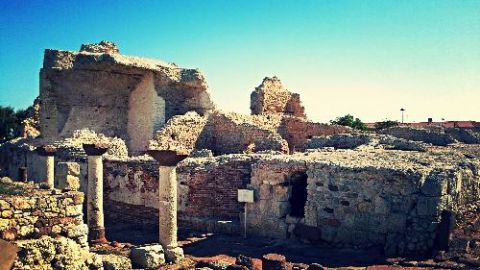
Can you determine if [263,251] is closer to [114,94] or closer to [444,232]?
[444,232]

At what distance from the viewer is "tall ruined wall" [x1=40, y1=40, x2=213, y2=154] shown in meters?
18.6

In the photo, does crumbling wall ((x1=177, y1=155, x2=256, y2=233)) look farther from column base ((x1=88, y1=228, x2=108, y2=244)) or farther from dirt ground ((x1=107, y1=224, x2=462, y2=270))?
column base ((x1=88, y1=228, x2=108, y2=244))

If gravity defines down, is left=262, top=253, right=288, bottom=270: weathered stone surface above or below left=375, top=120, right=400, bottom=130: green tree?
below

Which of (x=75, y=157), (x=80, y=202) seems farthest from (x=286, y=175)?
(x=75, y=157)

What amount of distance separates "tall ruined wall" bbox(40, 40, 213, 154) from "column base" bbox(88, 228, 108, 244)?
813cm

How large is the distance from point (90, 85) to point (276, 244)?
12.6 metres

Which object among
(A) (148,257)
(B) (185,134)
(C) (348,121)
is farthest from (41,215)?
(C) (348,121)

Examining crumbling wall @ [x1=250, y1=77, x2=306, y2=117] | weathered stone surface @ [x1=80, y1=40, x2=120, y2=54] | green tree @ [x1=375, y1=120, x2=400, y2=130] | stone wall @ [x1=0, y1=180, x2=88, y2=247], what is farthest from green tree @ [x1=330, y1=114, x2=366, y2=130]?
stone wall @ [x1=0, y1=180, x2=88, y2=247]

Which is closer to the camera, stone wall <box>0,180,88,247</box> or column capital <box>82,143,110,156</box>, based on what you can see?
stone wall <box>0,180,88,247</box>

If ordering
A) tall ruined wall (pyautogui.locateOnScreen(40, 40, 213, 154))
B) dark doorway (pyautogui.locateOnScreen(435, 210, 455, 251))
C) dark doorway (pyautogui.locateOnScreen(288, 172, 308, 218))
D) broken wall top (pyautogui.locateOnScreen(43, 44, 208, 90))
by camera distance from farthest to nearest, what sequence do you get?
tall ruined wall (pyautogui.locateOnScreen(40, 40, 213, 154)), broken wall top (pyautogui.locateOnScreen(43, 44, 208, 90)), dark doorway (pyautogui.locateOnScreen(288, 172, 308, 218)), dark doorway (pyautogui.locateOnScreen(435, 210, 455, 251))

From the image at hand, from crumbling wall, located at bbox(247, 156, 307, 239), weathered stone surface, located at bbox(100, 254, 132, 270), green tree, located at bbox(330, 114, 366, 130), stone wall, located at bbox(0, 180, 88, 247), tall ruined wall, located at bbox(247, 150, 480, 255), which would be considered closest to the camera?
stone wall, located at bbox(0, 180, 88, 247)

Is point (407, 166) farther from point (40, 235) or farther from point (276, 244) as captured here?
point (40, 235)

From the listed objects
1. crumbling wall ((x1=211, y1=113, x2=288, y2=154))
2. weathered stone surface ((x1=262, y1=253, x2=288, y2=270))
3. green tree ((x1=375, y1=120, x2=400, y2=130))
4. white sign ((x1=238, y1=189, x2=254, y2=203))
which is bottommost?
weathered stone surface ((x1=262, y1=253, x2=288, y2=270))

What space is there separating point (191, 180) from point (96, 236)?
10.2 ft
